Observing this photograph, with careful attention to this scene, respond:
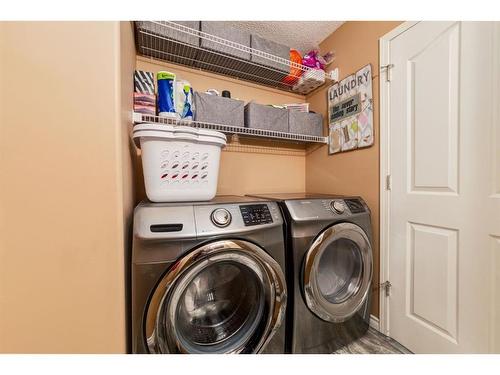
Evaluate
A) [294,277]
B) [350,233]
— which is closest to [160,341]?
[294,277]

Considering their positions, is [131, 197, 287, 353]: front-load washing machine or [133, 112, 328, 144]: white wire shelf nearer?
[131, 197, 287, 353]: front-load washing machine

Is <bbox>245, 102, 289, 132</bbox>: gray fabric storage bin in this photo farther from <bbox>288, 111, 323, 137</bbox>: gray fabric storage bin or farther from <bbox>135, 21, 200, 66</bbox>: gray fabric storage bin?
<bbox>135, 21, 200, 66</bbox>: gray fabric storage bin

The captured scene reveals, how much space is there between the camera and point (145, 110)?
49.1 inches

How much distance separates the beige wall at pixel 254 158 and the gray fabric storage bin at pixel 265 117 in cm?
32

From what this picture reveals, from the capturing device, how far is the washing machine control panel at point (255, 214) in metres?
1.03

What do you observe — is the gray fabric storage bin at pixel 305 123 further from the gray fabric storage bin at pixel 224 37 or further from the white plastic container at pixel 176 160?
the white plastic container at pixel 176 160

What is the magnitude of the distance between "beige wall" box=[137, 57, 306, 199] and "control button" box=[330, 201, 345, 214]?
0.80 metres

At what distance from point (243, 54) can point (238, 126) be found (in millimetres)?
515

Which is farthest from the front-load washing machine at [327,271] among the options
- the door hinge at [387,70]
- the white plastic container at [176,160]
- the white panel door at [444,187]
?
the door hinge at [387,70]

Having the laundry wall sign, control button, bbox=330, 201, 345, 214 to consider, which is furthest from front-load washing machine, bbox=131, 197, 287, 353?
the laundry wall sign

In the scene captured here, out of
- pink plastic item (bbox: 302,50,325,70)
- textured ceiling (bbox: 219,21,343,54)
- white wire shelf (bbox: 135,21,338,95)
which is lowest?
white wire shelf (bbox: 135,21,338,95)

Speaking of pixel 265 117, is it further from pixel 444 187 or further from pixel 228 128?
pixel 444 187

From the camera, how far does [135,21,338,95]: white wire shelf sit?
4.26 ft

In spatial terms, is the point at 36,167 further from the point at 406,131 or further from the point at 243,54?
the point at 406,131
